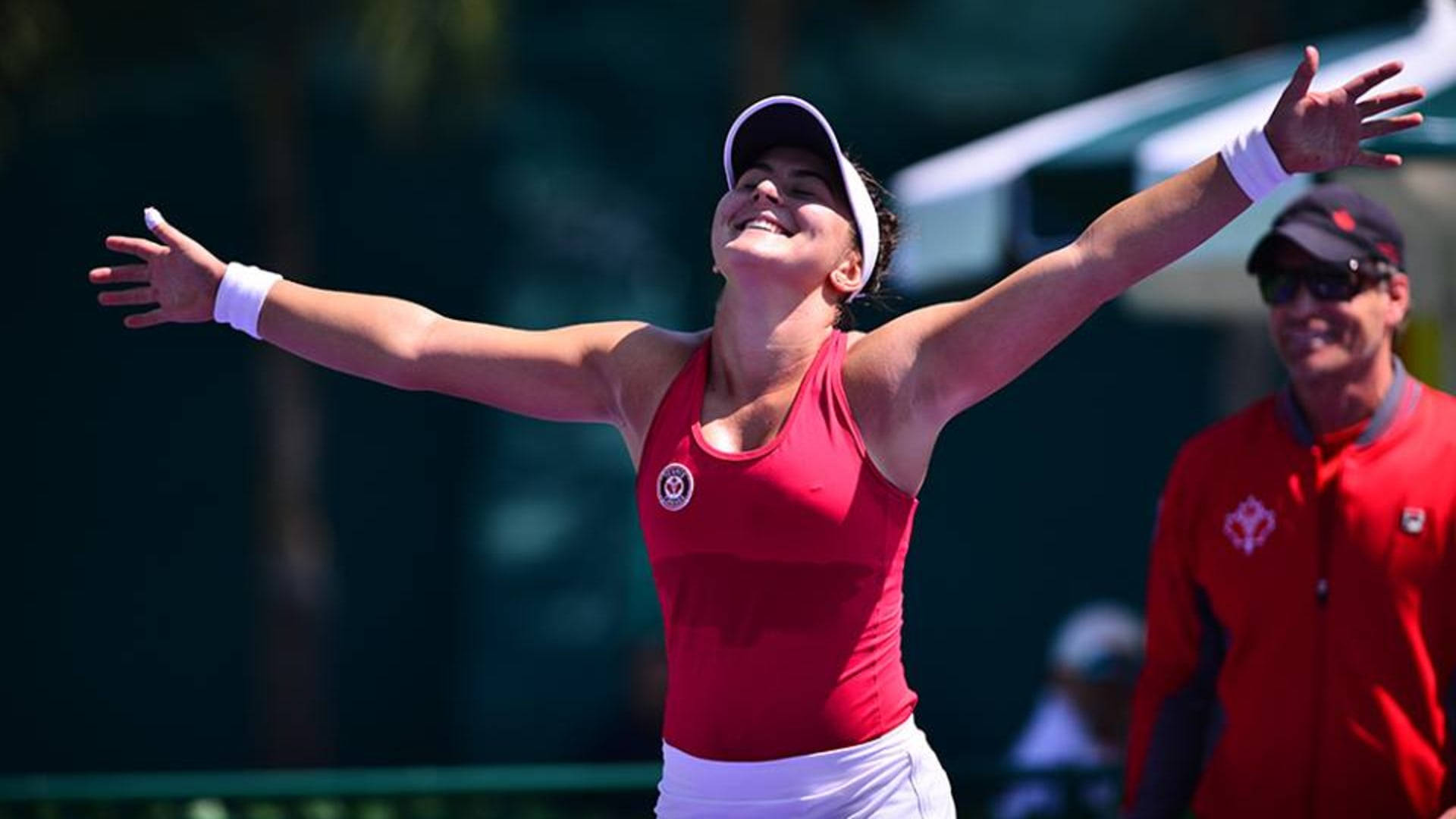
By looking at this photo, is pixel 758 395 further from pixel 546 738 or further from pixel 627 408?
pixel 546 738

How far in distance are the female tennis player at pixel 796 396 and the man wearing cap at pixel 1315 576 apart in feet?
2.16

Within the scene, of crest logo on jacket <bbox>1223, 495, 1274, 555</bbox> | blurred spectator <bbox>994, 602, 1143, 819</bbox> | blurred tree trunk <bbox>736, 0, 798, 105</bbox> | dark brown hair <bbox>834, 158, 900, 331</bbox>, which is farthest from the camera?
blurred tree trunk <bbox>736, 0, 798, 105</bbox>

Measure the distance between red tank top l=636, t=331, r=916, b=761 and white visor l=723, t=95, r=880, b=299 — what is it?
303mm

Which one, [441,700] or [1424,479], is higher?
[1424,479]

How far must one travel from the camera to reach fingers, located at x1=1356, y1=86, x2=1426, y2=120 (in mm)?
3426

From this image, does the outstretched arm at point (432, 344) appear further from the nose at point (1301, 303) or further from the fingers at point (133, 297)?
the nose at point (1301, 303)

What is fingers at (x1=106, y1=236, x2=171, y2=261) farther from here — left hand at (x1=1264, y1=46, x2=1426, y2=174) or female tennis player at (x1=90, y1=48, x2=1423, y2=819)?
left hand at (x1=1264, y1=46, x2=1426, y2=174)

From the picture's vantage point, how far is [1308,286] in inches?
167

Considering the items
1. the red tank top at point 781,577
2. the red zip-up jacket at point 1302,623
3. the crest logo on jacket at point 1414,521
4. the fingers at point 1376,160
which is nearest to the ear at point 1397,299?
the red zip-up jacket at point 1302,623

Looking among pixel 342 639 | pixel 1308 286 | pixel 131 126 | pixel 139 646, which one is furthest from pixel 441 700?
pixel 1308 286

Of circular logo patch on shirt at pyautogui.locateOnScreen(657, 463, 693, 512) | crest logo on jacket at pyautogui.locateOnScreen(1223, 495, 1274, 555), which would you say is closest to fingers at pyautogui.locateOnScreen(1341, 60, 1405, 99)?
crest logo on jacket at pyautogui.locateOnScreen(1223, 495, 1274, 555)

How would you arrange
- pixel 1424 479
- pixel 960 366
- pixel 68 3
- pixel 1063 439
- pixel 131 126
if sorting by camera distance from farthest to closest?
1. pixel 1063 439
2. pixel 131 126
3. pixel 68 3
4. pixel 1424 479
5. pixel 960 366

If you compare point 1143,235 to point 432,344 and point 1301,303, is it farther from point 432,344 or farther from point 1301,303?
point 432,344

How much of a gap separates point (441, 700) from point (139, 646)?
171 cm
